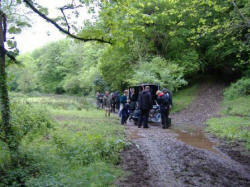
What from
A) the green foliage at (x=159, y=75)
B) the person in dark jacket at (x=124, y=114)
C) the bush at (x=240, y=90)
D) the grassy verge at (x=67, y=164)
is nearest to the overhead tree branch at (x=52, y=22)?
the grassy verge at (x=67, y=164)

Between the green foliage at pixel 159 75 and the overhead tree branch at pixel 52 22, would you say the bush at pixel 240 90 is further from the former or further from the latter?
the overhead tree branch at pixel 52 22

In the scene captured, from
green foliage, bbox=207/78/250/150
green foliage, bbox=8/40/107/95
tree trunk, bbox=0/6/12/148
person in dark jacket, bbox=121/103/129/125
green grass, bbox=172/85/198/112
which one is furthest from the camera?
green foliage, bbox=8/40/107/95

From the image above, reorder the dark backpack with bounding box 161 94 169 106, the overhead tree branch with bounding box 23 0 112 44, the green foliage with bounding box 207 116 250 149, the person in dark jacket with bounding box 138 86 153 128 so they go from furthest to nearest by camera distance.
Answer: the dark backpack with bounding box 161 94 169 106, the person in dark jacket with bounding box 138 86 153 128, the green foliage with bounding box 207 116 250 149, the overhead tree branch with bounding box 23 0 112 44

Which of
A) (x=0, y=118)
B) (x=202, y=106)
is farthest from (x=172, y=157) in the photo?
(x=202, y=106)

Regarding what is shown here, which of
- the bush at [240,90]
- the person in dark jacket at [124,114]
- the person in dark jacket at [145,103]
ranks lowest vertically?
the person in dark jacket at [124,114]

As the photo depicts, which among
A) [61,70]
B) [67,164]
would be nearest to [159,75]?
[67,164]

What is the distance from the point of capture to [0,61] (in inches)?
198

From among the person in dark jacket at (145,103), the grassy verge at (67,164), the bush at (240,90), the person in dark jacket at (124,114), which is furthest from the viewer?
the bush at (240,90)

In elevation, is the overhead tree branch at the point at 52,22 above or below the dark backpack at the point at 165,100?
above

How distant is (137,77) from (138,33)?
8.77 meters

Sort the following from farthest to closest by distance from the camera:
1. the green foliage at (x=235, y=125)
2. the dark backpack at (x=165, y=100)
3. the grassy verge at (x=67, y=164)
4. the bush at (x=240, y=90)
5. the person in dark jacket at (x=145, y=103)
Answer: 1. the bush at (x=240, y=90)
2. the dark backpack at (x=165, y=100)
3. the person in dark jacket at (x=145, y=103)
4. the green foliage at (x=235, y=125)
5. the grassy verge at (x=67, y=164)

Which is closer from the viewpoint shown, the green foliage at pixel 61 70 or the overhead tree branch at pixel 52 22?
the overhead tree branch at pixel 52 22

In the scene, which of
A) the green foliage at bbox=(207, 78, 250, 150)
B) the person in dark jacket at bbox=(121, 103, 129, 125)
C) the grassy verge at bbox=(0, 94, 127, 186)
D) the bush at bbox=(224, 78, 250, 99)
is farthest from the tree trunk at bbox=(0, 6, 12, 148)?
the bush at bbox=(224, 78, 250, 99)

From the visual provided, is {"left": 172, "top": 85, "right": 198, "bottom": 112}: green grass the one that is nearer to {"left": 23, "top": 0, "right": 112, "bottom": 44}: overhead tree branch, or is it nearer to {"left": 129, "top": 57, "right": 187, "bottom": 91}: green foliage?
{"left": 129, "top": 57, "right": 187, "bottom": 91}: green foliage
